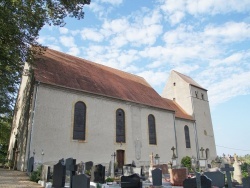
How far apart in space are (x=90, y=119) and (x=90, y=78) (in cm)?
415

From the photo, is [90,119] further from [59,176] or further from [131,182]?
[131,182]

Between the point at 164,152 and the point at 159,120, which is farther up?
the point at 159,120

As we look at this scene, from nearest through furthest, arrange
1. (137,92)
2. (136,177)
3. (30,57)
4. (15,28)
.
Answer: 1. (136,177)
2. (15,28)
3. (30,57)
4. (137,92)

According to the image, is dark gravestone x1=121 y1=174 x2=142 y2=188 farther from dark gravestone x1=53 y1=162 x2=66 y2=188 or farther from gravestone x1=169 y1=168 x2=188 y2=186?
gravestone x1=169 y1=168 x2=188 y2=186

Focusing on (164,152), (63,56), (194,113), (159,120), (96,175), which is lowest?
(96,175)

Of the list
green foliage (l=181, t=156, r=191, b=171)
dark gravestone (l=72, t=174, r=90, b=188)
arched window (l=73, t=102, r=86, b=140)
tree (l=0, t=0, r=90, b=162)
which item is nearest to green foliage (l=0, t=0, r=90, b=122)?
tree (l=0, t=0, r=90, b=162)

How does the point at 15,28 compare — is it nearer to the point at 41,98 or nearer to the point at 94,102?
the point at 41,98

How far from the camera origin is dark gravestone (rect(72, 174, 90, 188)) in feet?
22.3

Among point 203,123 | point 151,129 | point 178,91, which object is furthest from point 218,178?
point 178,91

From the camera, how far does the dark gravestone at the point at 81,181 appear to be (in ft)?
22.3

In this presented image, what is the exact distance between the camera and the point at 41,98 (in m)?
14.5

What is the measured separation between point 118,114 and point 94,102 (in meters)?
2.56

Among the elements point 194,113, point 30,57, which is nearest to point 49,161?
point 30,57

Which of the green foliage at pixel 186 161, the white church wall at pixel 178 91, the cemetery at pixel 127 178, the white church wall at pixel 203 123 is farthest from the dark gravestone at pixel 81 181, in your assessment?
the white church wall at pixel 178 91
